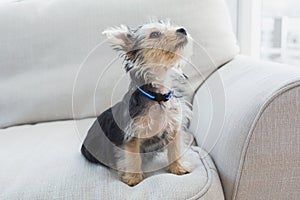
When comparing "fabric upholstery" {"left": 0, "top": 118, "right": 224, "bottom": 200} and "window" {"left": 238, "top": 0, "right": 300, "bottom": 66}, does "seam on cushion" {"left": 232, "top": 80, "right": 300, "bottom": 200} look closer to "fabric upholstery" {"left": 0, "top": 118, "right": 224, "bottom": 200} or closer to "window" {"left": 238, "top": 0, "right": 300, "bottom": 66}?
"fabric upholstery" {"left": 0, "top": 118, "right": 224, "bottom": 200}

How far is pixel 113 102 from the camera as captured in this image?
956 mm

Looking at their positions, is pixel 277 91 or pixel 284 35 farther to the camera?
pixel 284 35

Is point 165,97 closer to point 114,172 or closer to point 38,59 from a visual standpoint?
point 114,172

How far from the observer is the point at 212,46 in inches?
53.9

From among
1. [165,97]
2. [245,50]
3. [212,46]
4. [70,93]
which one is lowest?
[245,50]

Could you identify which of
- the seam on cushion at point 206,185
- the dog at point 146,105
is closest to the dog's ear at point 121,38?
the dog at point 146,105

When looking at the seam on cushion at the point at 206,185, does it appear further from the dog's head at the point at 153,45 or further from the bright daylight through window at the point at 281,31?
the bright daylight through window at the point at 281,31

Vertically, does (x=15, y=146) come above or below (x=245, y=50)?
above

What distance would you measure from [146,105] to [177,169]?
0.18 m

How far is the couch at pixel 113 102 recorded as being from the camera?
79 cm

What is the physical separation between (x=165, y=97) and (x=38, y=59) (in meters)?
0.74

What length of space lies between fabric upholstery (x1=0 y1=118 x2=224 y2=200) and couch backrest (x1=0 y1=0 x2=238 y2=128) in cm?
35

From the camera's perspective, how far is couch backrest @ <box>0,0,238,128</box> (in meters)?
1.38

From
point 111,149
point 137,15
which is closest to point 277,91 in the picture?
point 111,149
